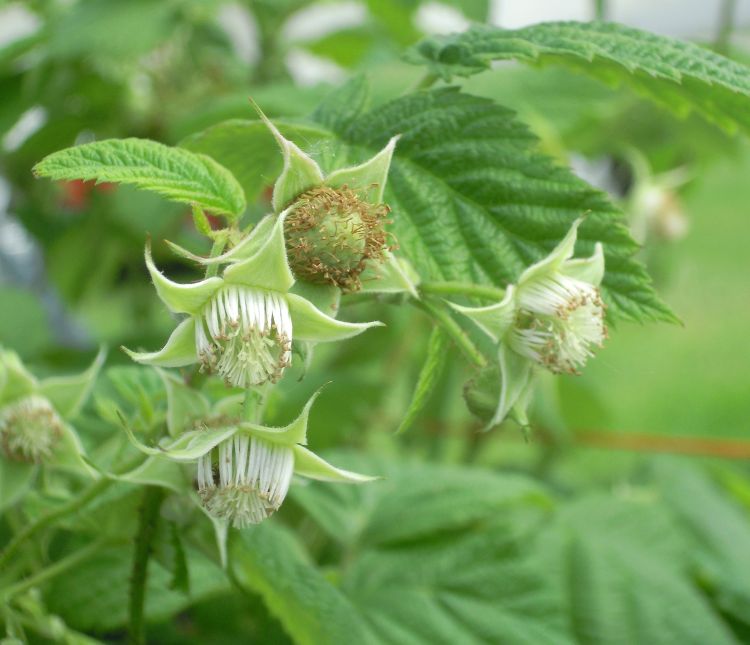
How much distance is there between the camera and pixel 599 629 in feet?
3.38

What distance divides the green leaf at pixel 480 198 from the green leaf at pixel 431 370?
1.4 inches

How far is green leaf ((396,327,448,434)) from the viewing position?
20.8 inches

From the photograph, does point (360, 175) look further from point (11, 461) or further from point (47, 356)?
point (47, 356)

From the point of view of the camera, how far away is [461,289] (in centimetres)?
54

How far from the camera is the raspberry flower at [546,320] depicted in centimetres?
52

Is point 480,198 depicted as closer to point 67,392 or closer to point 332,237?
point 332,237

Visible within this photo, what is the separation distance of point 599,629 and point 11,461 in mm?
630

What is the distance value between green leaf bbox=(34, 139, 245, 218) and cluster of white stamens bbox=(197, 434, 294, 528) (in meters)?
0.11

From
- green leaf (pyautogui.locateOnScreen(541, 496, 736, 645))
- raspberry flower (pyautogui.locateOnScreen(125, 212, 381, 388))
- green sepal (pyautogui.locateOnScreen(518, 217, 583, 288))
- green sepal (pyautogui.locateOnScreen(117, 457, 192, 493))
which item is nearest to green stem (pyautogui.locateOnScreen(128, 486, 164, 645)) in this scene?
green sepal (pyautogui.locateOnScreen(117, 457, 192, 493))

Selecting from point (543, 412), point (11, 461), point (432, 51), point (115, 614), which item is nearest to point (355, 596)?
point (115, 614)

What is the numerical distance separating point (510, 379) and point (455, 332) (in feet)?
0.13

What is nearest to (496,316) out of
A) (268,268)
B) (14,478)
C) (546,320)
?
(546,320)

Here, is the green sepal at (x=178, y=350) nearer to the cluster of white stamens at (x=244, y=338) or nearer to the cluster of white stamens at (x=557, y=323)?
the cluster of white stamens at (x=244, y=338)

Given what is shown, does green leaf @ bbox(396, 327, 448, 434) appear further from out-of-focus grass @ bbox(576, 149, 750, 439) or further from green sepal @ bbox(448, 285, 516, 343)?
out-of-focus grass @ bbox(576, 149, 750, 439)
